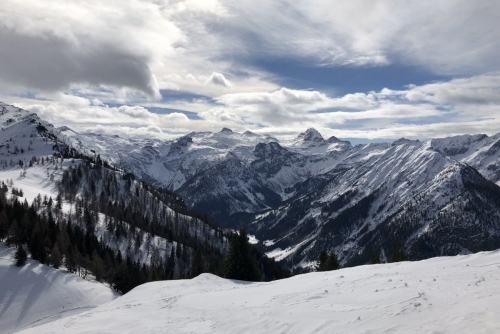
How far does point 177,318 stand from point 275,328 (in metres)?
10.2

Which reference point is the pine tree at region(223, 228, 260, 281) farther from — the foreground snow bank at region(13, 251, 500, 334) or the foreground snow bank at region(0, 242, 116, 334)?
the foreground snow bank at region(0, 242, 116, 334)

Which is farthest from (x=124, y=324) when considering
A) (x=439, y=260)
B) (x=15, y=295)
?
(x=15, y=295)

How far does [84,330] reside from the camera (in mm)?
27500

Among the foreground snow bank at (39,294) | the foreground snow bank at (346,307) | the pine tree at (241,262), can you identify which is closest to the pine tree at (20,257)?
the foreground snow bank at (39,294)

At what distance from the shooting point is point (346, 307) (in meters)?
22.8

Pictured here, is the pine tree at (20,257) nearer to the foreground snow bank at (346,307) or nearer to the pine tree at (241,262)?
the pine tree at (241,262)

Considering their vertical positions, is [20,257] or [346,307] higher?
[346,307]

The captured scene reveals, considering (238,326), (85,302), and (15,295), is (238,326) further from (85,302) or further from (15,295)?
(15,295)

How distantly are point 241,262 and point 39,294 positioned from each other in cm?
4080

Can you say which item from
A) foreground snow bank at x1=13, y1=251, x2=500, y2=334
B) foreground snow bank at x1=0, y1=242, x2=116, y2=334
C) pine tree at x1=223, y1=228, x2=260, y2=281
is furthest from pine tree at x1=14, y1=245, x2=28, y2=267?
foreground snow bank at x1=13, y1=251, x2=500, y2=334

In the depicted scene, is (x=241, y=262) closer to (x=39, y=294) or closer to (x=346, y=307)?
(x=39, y=294)

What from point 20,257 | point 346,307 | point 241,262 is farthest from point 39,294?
point 346,307

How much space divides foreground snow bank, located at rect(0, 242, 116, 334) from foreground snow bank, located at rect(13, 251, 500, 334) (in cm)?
4010

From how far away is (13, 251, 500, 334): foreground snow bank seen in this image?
61.0 ft
